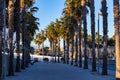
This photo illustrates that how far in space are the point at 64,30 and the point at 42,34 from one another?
8206cm

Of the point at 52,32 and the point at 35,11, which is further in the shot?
the point at 52,32

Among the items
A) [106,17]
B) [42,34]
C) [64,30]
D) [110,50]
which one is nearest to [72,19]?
[64,30]

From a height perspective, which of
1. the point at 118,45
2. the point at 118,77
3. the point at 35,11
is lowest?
the point at 118,77

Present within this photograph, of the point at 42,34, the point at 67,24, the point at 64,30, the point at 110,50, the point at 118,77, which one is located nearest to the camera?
the point at 118,77

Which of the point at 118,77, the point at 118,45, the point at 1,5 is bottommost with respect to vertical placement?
the point at 118,77

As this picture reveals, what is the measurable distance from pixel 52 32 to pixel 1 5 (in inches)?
4030

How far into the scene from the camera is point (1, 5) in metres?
26.7

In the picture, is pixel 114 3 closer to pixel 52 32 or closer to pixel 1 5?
pixel 1 5

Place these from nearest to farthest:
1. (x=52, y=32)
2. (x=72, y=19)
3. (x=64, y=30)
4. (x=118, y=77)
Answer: (x=118, y=77) → (x=72, y=19) → (x=64, y=30) → (x=52, y=32)

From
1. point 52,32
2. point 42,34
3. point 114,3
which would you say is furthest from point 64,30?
point 42,34

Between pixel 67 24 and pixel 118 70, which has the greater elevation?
pixel 67 24

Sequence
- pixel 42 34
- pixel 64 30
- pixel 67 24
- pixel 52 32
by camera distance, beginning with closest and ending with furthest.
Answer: pixel 67 24 → pixel 64 30 → pixel 52 32 → pixel 42 34

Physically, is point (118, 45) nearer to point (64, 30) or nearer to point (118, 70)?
point (118, 70)

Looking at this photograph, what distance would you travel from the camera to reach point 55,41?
13250 cm
